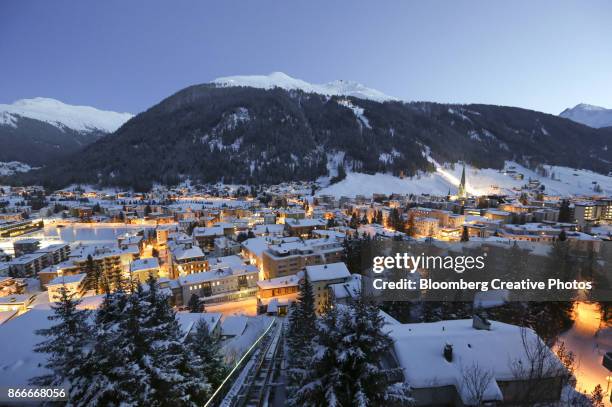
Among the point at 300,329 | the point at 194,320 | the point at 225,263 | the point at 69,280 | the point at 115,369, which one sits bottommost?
the point at 69,280

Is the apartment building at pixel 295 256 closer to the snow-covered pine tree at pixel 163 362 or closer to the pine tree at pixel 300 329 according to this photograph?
the pine tree at pixel 300 329

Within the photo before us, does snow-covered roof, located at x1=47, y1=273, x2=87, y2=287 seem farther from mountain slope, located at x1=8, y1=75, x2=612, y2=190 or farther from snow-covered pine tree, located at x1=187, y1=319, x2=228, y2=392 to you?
mountain slope, located at x1=8, y1=75, x2=612, y2=190

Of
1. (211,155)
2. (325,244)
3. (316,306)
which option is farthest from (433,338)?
(211,155)

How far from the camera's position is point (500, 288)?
16.2 meters

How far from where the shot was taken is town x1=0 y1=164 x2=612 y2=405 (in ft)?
26.2

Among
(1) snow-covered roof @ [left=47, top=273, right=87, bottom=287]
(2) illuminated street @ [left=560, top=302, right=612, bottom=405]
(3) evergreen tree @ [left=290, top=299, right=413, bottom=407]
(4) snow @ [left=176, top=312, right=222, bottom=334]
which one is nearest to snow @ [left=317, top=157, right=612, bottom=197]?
(1) snow-covered roof @ [left=47, top=273, right=87, bottom=287]

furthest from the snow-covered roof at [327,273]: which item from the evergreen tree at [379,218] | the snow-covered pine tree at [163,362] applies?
the evergreen tree at [379,218]

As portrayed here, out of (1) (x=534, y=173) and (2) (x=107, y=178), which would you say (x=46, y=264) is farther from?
(1) (x=534, y=173)

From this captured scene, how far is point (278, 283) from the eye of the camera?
968 inches

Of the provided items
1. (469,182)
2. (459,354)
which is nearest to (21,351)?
(459,354)

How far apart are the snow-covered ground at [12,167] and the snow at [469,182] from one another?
148498 millimetres

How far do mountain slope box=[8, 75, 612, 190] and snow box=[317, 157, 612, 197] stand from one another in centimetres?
502

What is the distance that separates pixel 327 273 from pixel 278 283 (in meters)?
4.58

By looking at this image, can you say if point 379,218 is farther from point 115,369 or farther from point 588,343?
point 115,369
